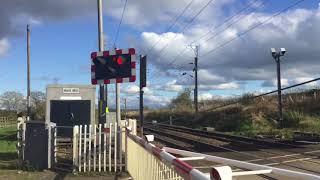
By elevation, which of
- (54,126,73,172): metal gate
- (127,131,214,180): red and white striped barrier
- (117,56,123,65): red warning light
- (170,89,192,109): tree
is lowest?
(54,126,73,172): metal gate

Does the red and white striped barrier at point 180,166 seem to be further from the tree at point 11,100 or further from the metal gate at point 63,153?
the tree at point 11,100

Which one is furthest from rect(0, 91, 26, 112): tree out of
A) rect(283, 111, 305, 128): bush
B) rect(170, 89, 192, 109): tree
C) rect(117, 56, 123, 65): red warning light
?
rect(117, 56, 123, 65): red warning light

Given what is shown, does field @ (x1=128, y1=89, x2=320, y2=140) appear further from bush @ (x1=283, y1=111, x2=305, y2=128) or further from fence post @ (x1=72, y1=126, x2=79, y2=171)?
fence post @ (x1=72, y1=126, x2=79, y2=171)

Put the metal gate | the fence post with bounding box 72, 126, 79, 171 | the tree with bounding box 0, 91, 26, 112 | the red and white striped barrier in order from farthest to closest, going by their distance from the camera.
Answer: the tree with bounding box 0, 91, 26, 112 → the metal gate → the fence post with bounding box 72, 126, 79, 171 → the red and white striped barrier

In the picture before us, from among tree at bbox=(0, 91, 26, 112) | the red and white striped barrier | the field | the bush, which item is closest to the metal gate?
the red and white striped barrier

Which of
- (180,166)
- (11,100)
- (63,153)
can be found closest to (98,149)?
(63,153)

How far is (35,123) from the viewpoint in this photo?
15.9m

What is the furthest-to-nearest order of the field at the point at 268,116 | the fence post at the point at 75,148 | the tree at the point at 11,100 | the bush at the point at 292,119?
the tree at the point at 11,100 → the bush at the point at 292,119 → the field at the point at 268,116 → the fence post at the point at 75,148

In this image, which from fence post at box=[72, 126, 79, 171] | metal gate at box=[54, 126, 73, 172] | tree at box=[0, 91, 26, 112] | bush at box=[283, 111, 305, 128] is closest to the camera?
fence post at box=[72, 126, 79, 171]

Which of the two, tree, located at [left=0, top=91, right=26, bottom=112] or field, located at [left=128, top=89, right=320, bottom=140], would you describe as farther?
tree, located at [left=0, top=91, right=26, bottom=112]

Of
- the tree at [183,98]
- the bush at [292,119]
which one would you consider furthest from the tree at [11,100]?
the bush at [292,119]

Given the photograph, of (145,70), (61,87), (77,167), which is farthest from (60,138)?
(145,70)

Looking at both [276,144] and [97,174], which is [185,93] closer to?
[276,144]

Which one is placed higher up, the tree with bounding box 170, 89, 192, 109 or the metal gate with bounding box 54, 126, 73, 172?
the tree with bounding box 170, 89, 192, 109
